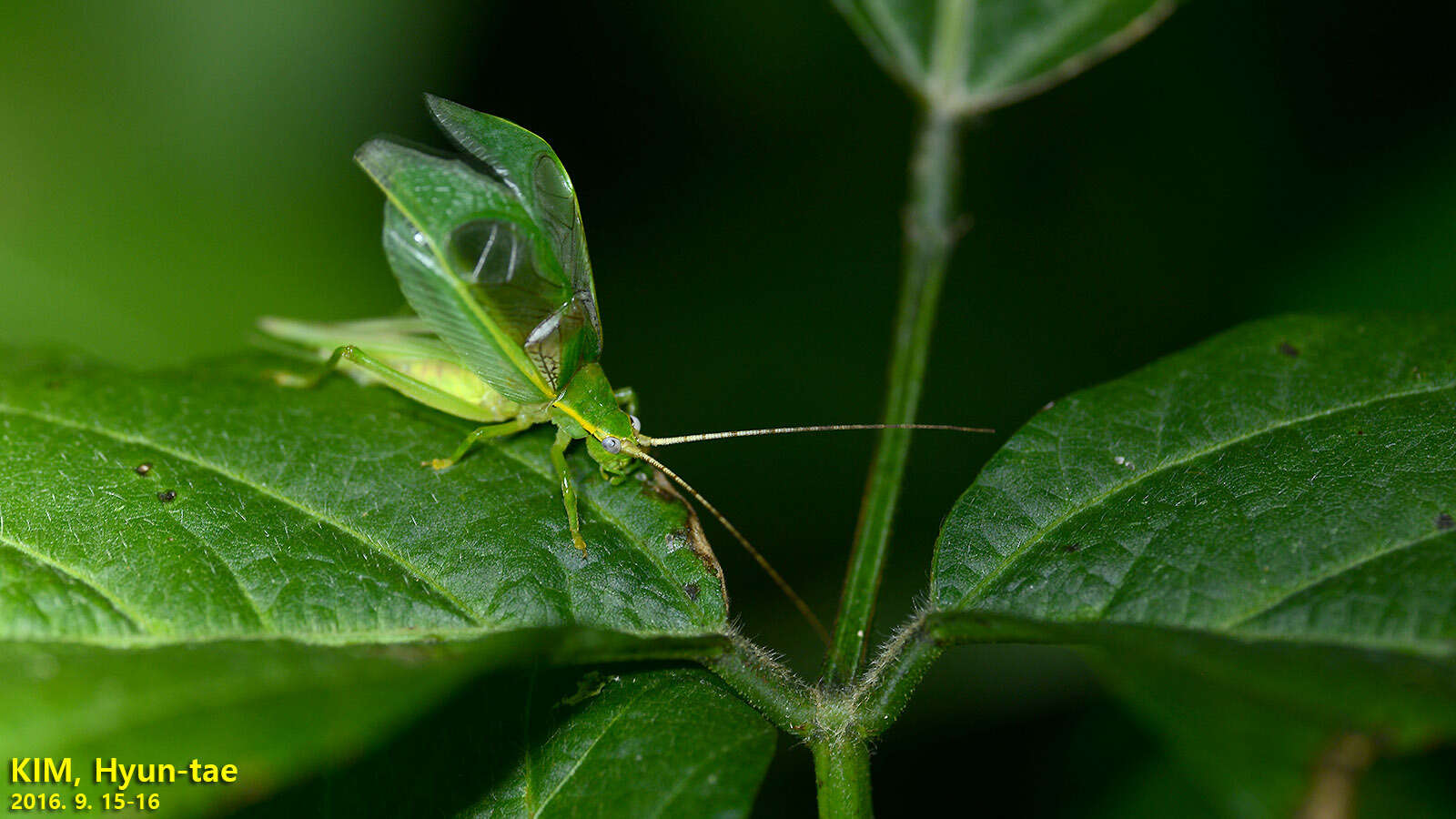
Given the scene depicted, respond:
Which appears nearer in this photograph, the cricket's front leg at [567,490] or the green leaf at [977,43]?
the cricket's front leg at [567,490]

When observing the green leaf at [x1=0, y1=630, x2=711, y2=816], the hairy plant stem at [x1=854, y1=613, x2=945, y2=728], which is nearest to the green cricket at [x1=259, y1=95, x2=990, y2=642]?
the hairy plant stem at [x1=854, y1=613, x2=945, y2=728]

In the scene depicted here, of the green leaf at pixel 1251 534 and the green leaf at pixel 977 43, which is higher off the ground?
the green leaf at pixel 977 43

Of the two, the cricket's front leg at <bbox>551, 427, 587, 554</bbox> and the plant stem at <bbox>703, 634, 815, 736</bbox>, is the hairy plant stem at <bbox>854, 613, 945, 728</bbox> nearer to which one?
the plant stem at <bbox>703, 634, 815, 736</bbox>

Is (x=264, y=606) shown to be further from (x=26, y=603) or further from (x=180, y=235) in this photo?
(x=180, y=235)

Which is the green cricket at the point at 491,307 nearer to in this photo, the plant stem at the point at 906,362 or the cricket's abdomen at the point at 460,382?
the cricket's abdomen at the point at 460,382

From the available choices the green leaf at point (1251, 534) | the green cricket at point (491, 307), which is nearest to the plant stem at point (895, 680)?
the green leaf at point (1251, 534)

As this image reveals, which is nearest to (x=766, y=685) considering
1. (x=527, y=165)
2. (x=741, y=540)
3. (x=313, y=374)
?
(x=741, y=540)
